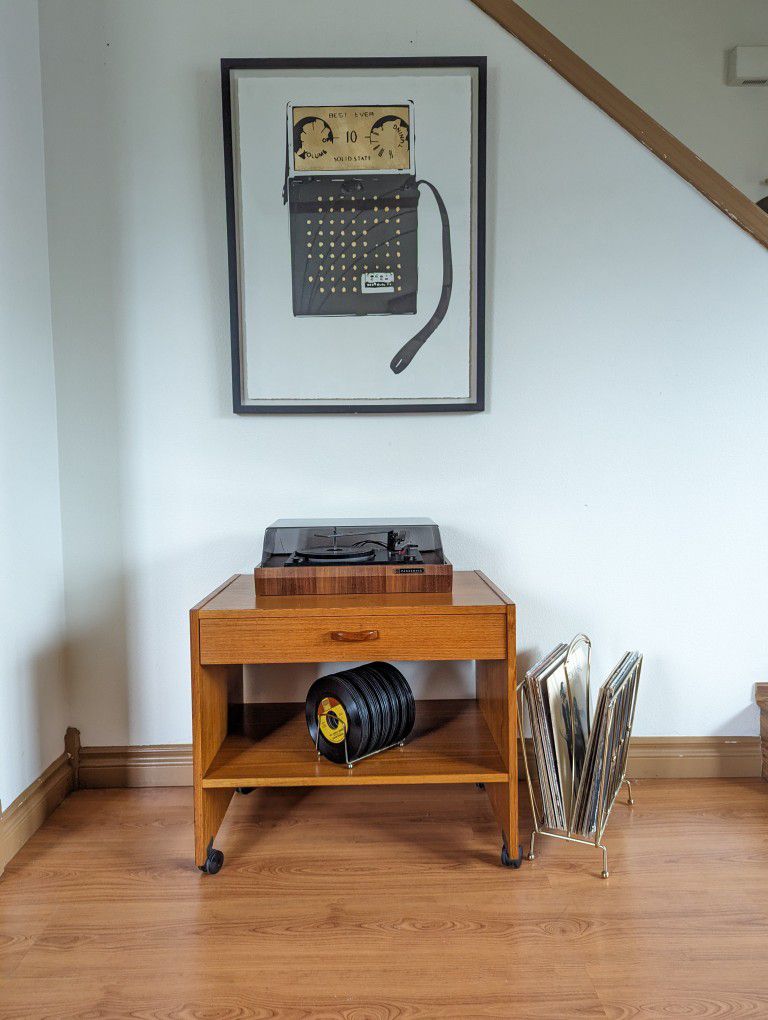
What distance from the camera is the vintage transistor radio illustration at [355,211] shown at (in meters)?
1.91

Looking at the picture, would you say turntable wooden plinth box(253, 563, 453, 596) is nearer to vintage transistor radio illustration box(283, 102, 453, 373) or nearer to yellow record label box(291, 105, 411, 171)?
vintage transistor radio illustration box(283, 102, 453, 373)

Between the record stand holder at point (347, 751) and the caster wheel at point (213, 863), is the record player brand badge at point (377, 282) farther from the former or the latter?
the caster wheel at point (213, 863)

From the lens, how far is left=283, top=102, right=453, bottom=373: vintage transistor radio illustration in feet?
6.26

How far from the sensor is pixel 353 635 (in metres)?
1.53

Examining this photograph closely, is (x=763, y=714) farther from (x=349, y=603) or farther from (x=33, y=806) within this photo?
(x=33, y=806)

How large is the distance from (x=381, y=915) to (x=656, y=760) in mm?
987

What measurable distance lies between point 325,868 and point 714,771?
3.76 feet

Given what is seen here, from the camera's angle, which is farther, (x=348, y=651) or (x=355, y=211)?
(x=355, y=211)

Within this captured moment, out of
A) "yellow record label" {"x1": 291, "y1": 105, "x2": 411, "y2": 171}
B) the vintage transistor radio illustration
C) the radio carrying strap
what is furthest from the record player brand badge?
"yellow record label" {"x1": 291, "y1": 105, "x2": 411, "y2": 171}

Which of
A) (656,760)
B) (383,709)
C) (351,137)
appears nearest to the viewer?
(383,709)

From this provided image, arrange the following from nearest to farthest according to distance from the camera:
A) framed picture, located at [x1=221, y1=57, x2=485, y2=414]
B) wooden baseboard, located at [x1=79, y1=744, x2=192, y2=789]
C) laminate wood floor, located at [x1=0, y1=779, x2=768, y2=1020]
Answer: laminate wood floor, located at [x1=0, y1=779, x2=768, y2=1020] < framed picture, located at [x1=221, y1=57, x2=485, y2=414] < wooden baseboard, located at [x1=79, y1=744, x2=192, y2=789]

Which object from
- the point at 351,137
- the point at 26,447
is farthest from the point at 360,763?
the point at 351,137

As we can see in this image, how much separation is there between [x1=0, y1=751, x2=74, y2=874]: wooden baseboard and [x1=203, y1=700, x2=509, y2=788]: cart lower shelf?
1.64 ft

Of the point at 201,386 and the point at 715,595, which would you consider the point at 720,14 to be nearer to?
the point at 715,595
